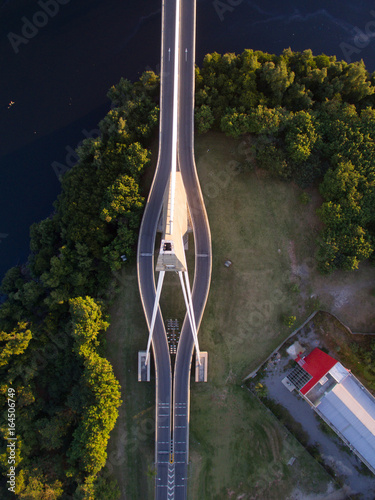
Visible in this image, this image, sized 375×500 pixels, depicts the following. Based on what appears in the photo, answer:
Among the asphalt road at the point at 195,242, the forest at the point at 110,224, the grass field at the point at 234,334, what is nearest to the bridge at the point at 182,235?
the asphalt road at the point at 195,242

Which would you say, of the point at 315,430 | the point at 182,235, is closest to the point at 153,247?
the point at 182,235

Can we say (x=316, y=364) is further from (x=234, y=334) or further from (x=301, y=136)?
(x=301, y=136)

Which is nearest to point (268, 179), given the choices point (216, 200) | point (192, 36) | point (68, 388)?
point (216, 200)

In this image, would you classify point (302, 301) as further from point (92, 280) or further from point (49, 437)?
point (49, 437)

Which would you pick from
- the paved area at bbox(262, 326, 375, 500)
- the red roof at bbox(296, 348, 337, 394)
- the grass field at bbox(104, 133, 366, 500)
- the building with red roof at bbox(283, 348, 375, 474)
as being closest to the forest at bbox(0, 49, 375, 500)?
the grass field at bbox(104, 133, 366, 500)

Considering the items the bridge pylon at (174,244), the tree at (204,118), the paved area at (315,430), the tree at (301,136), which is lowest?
the paved area at (315,430)

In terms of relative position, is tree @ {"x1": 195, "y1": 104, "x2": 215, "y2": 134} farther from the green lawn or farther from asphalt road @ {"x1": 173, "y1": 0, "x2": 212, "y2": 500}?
the green lawn

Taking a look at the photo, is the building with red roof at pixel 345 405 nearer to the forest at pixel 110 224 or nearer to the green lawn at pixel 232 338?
the green lawn at pixel 232 338
